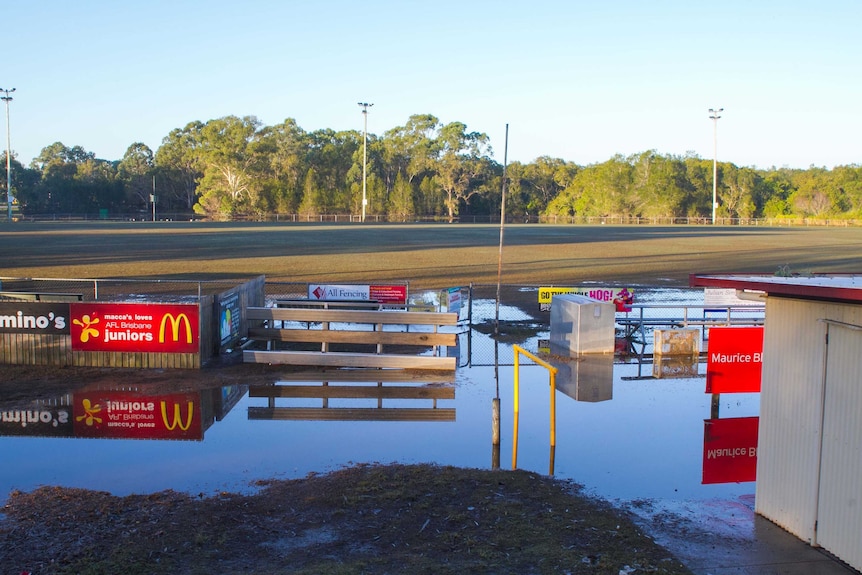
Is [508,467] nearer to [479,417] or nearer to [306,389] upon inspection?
[479,417]

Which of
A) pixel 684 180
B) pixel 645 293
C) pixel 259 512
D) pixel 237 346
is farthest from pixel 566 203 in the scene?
pixel 259 512

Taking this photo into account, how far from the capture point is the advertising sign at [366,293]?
64.7 feet

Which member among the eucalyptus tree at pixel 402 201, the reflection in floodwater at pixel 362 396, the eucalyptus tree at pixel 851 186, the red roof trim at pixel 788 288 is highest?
the eucalyptus tree at pixel 851 186

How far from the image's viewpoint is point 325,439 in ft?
35.1

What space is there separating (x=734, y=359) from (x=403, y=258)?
28074 millimetres

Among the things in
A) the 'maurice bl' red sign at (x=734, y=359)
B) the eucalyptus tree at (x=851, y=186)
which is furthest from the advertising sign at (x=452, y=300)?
the eucalyptus tree at (x=851, y=186)

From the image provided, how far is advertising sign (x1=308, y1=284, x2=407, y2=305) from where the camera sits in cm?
1973

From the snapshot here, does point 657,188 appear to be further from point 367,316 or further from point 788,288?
point 788,288

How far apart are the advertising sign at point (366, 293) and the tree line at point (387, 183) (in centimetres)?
9955

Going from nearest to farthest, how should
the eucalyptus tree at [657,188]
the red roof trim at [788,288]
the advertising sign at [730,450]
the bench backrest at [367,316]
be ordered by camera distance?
the red roof trim at [788,288] → the advertising sign at [730,450] → the bench backrest at [367,316] → the eucalyptus tree at [657,188]

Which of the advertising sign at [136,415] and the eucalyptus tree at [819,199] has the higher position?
the eucalyptus tree at [819,199]

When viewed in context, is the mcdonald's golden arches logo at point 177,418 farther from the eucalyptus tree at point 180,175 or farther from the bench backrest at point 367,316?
the eucalyptus tree at point 180,175

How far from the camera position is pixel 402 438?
10781 mm

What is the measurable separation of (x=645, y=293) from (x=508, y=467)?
19.6 m
